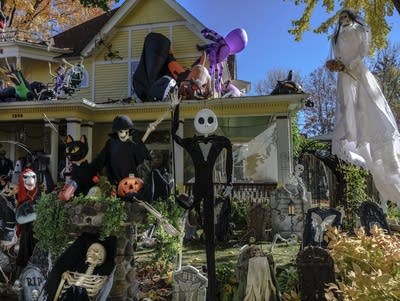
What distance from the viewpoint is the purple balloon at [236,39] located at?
13.2m

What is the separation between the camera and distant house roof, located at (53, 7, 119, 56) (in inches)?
659

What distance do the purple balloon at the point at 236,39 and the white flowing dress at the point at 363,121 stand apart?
25.7 ft

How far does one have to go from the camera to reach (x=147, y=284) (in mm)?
5793

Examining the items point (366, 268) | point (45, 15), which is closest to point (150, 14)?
point (45, 15)

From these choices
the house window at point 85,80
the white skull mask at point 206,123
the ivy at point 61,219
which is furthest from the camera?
the house window at point 85,80

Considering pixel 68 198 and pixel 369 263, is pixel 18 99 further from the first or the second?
pixel 369 263

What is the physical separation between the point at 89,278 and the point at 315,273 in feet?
7.42

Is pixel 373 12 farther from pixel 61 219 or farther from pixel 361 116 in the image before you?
pixel 61 219

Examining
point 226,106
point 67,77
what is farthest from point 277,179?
point 67,77

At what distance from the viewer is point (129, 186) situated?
490 cm

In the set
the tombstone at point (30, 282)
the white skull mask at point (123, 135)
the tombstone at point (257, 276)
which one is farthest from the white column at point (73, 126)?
the tombstone at point (257, 276)

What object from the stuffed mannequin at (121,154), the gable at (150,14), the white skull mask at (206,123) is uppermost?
the gable at (150,14)

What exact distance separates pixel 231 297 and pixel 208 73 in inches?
354

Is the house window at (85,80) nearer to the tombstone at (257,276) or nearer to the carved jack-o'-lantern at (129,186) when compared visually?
the carved jack-o'-lantern at (129,186)
